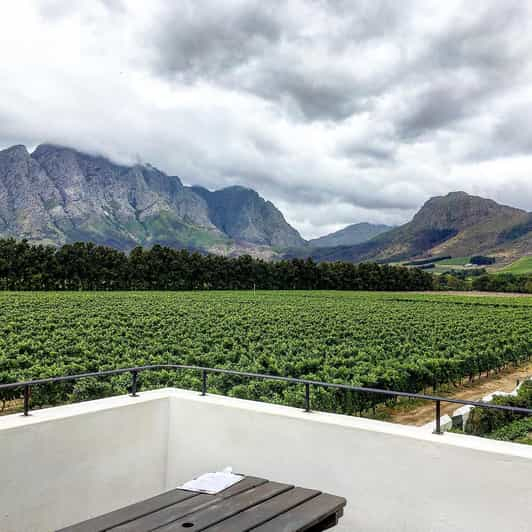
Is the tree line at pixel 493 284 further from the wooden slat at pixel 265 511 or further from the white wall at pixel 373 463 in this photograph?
the wooden slat at pixel 265 511

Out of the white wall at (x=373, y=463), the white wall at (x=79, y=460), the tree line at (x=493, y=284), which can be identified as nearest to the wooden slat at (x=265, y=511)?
the white wall at (x=373, y=463)

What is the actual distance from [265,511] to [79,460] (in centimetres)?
166

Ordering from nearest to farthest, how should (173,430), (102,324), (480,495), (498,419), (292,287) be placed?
(480,495) < (173,430) < (498,419) < (102,324) < (292,287)

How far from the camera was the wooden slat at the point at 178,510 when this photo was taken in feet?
7.62

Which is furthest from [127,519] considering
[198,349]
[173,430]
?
[198,349]

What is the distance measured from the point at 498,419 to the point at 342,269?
88.7m

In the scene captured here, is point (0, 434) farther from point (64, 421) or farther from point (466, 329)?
point (466, 329)

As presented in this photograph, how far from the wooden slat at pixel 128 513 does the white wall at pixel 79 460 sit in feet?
3.40

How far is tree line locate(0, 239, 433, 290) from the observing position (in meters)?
77.5

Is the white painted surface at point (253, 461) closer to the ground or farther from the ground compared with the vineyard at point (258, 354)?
farther from the ground

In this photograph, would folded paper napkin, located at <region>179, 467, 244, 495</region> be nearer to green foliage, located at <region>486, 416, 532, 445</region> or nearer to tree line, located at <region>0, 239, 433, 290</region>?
green foliage, located at <region>486, 416, 532, 445</region>

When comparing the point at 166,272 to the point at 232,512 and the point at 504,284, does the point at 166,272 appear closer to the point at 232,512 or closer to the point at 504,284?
the point at 504,284

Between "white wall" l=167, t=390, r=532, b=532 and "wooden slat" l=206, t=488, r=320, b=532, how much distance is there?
0.60 m

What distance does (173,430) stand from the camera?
13.5 feet
